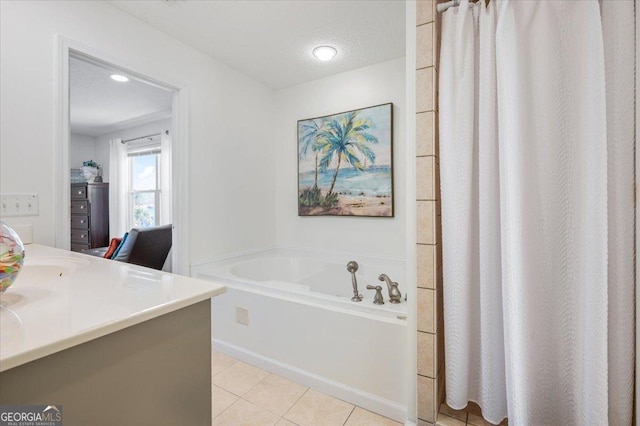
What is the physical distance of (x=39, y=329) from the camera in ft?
1.77

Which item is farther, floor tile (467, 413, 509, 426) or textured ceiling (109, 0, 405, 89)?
textured ceiling (109, 0, 405, 89)

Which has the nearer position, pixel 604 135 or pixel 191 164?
pixel 604 135

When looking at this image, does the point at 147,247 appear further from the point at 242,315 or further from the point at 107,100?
the point at 107,100

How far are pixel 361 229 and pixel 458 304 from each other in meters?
1.50

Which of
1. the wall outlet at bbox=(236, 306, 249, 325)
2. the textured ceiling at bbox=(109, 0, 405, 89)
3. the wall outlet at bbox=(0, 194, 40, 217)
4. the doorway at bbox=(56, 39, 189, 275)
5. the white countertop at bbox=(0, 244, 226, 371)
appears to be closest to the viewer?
the white countertop at bbox=(0, 244, 226, 371)

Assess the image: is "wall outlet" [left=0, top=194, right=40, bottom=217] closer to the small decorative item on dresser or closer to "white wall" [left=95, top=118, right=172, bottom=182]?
"white wall" [left=95, top=118, right=172, bottom=182]

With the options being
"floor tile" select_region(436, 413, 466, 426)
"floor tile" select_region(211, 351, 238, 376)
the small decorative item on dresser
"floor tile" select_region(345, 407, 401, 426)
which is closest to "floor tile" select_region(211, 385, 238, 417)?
"floor tile" select_region(211, 351, 238, 376)

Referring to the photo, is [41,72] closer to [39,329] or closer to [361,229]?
[39,329]

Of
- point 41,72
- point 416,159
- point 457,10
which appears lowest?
point 416,159

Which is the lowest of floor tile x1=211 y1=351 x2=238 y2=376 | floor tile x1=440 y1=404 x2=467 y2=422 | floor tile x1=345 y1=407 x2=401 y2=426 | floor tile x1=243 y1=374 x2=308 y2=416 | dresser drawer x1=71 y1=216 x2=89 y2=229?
floor tile x1=345 y1=407 x2=401 y2=426

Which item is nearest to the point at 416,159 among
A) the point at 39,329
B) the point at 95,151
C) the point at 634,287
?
the point at 634,287

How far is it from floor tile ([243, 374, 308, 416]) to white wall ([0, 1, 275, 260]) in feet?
3.78

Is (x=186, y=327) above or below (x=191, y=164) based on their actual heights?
below

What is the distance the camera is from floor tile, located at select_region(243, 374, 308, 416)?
1612 mm
